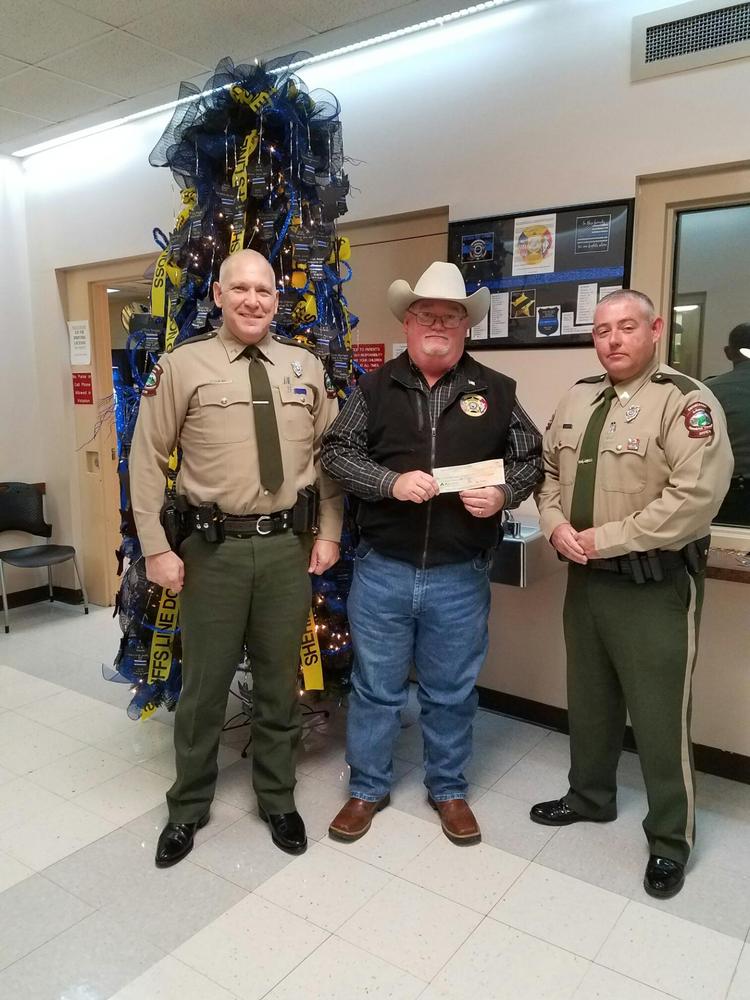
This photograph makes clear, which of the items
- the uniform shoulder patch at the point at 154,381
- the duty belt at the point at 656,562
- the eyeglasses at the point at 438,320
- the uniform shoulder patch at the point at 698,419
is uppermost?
the eyeglasses at the point at 438,320

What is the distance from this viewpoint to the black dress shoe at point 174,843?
6.88ft

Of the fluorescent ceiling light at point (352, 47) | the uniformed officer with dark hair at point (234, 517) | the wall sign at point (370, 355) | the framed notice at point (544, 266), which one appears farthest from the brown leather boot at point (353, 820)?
the fluorescent ceiling light at point (352, 47)

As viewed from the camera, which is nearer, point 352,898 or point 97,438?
point 352,898

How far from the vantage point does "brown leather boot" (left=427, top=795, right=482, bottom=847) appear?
220cm

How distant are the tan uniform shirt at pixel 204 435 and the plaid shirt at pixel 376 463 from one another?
156 mm

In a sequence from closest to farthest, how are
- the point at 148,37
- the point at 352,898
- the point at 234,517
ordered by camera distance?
1. the point at 352,898
2. the point at 234,517
3. the point at 148,37

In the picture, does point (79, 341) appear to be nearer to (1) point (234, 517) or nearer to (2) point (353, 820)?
(1) point (234, 517)

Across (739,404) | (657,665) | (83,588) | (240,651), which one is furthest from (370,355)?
(83,588)

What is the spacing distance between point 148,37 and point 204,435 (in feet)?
6.22

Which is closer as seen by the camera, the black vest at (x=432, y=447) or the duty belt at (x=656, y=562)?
the duty belt at (x=656, y=562)

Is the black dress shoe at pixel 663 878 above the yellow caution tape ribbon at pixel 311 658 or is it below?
below

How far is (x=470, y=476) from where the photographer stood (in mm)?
1988

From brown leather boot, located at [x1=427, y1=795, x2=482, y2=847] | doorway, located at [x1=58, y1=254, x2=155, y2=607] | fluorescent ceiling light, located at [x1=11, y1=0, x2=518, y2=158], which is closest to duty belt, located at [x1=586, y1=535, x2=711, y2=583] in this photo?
brown leather boot, located at [x1=427, y1=795, x2=482, y2=847]

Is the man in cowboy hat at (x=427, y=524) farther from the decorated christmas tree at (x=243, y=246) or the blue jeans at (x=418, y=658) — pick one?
the decorated christmas tree at (x=243, y=246)
